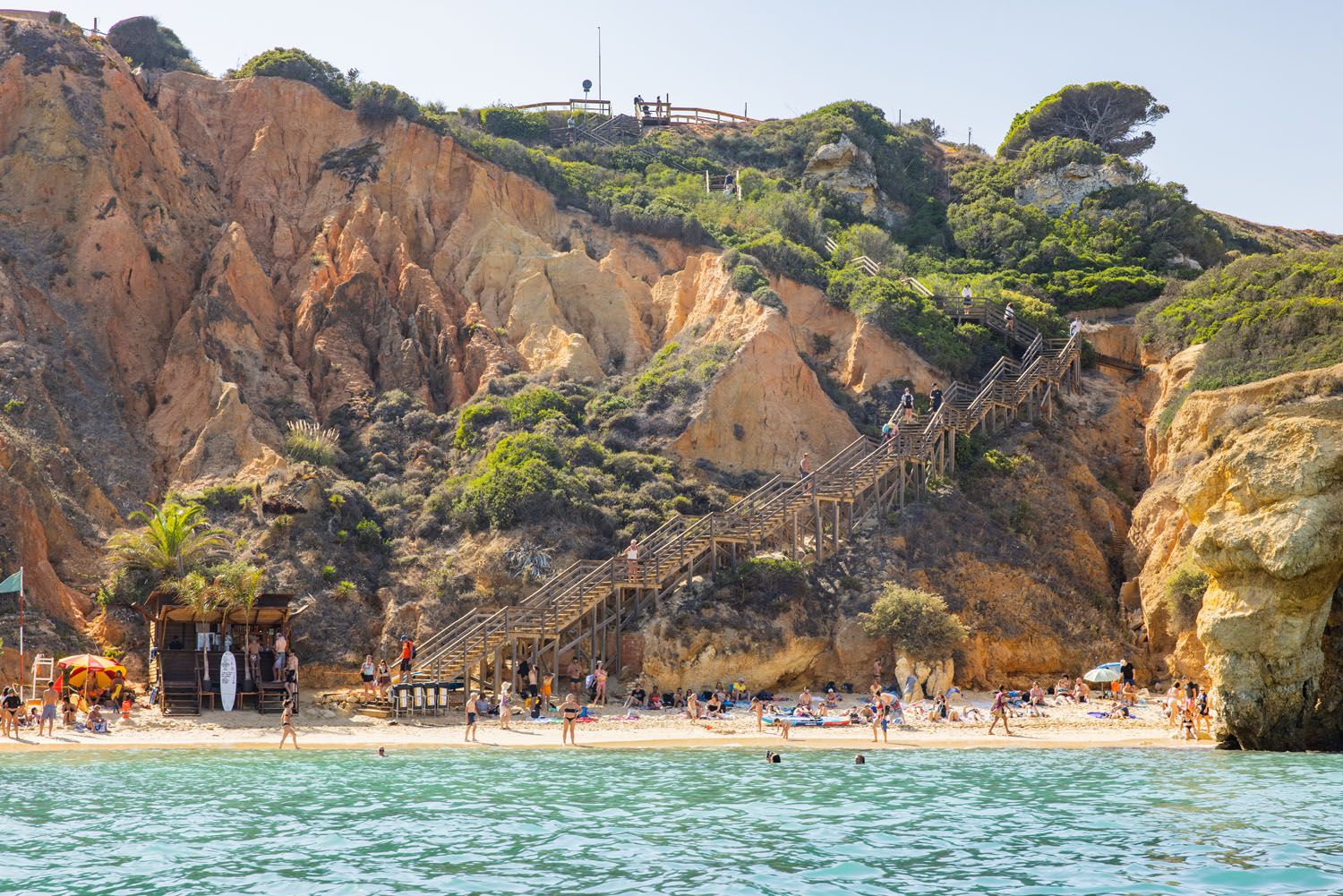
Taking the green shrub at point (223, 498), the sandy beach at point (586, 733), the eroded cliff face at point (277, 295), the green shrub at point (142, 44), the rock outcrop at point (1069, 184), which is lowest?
the sandy beach at point (586, 733)

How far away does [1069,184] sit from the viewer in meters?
57.6

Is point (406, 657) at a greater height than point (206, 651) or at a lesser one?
lesser

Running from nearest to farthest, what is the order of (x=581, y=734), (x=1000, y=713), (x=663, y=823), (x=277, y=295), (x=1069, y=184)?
1. (x=663, y=823)
2. (x=581, y=734)
3. (x=1000, y=713)
4. (x=277, y=295)
5. (x=1069, y=184)

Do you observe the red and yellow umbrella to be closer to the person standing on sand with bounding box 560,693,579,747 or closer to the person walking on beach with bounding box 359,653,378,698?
the person walking on beach with bounding box 359,653,378,698

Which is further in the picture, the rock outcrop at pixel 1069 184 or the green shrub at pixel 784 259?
the rock outcrop at pixel 1069 184

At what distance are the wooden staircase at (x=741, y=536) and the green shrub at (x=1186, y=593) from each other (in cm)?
772

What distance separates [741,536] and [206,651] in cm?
1317

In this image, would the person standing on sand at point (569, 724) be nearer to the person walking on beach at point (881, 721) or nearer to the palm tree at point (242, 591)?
the person walking on beach at point (881, 721)

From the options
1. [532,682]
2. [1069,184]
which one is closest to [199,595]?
[532,682]

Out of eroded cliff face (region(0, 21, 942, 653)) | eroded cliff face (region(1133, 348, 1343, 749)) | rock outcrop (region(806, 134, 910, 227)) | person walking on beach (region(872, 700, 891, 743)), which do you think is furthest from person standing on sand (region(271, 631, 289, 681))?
rock outcrop (region(806, 134, 910, 227))

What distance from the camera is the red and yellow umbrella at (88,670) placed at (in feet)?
95.0

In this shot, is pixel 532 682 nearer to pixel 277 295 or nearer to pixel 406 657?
pixel 406 657

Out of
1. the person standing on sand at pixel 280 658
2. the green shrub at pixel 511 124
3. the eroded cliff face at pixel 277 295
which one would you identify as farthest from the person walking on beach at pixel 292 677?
the green shrub at pixel 511 124

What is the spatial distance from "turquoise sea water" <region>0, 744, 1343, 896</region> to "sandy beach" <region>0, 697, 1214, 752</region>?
128 centimetres
